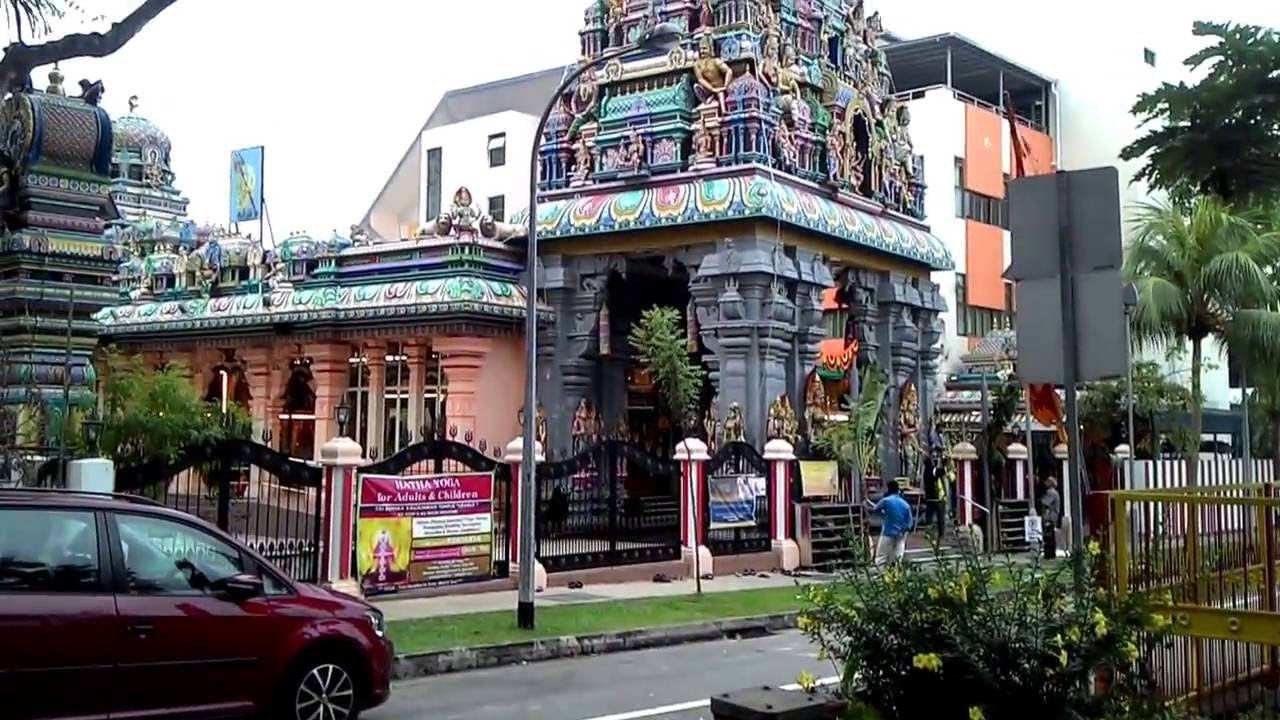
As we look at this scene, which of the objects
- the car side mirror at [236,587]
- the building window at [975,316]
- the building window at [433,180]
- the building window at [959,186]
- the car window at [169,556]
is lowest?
the car side mirror at [236,587]

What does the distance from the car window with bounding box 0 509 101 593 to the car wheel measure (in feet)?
4.91

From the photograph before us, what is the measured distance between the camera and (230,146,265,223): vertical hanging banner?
3800 cm

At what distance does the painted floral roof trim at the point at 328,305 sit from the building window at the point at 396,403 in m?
1.59

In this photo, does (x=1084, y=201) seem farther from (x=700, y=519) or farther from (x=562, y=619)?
(x=700, y=519)

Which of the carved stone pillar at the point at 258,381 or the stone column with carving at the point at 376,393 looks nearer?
the stone column with carving at the point at 376,393

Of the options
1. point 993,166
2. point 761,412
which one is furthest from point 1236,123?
point 993,166

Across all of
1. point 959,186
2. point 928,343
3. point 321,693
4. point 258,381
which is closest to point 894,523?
point 321,693

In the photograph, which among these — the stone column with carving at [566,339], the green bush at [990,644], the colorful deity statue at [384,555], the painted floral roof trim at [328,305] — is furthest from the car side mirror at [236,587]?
the stone column with carving at [566,339]

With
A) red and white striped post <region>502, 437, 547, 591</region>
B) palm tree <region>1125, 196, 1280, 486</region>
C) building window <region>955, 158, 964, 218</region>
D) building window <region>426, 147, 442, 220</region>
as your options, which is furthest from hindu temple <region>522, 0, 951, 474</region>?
building window <region>426, 147, 442, 220</region>

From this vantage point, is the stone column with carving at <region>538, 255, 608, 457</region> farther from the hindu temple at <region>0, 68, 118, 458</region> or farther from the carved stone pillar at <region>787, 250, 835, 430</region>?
the hindu temple at <region>0, 68, 118, 458</region>

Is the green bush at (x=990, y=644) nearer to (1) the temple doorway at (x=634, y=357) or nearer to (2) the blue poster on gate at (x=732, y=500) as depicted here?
(2) the blue poster on gate at (x=732, y=500)

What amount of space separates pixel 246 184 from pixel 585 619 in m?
27.2

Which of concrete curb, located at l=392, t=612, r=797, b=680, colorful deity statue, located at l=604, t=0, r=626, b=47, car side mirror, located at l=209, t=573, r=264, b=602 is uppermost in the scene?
colorful deity statue, located at l=604, t=0, r=626, b=47

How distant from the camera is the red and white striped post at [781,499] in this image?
2248 centimetres
